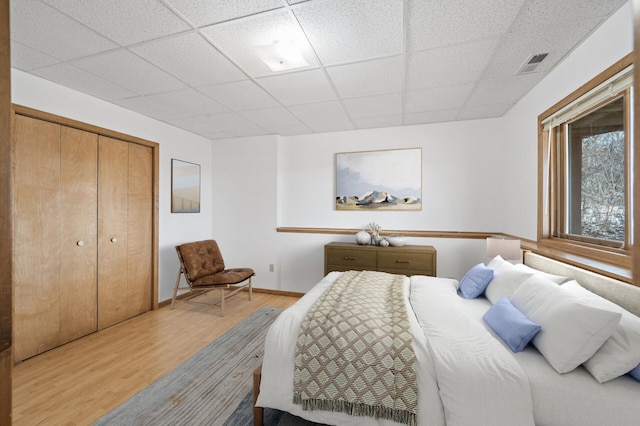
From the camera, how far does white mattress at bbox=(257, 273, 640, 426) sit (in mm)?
1112

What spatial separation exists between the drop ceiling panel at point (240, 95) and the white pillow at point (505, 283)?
2.82 metres

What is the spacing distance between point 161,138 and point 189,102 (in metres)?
1.02

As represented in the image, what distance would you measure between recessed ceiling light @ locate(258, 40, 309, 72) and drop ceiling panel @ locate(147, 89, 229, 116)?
1.06m

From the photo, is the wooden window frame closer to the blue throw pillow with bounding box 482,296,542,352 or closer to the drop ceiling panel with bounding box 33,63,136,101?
the blue throw pillow with bounding box 482,296,542,352

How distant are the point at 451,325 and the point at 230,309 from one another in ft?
9.47

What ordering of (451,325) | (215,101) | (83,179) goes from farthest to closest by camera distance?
1. (215,101)
2. (83,179)
3. (451,325)

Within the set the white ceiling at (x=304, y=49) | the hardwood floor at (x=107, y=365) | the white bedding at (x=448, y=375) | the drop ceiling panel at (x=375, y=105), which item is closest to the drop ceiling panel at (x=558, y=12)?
the white ceiling at (x=304, y=49)

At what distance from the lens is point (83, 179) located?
2797mm

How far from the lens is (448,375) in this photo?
1275 millimetres

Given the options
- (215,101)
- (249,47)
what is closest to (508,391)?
(249,47)

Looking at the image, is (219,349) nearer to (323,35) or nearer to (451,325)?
(451,325)

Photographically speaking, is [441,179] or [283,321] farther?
[441,179]

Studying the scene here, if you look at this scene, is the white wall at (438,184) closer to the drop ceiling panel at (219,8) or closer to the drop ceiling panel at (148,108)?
the drop ceiling panel at (148,108)

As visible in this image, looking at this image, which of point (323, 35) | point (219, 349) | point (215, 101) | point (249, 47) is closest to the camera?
point (323, 35)
